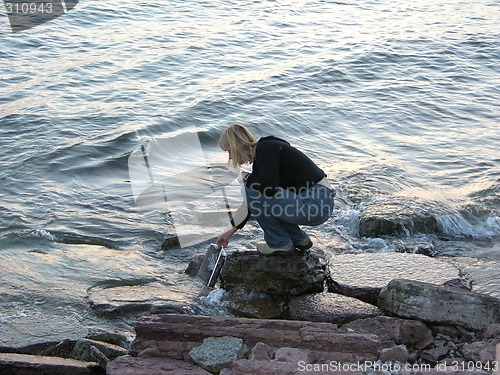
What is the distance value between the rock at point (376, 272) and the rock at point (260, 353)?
1410mm

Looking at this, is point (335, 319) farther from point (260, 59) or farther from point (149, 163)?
point (260, 59)

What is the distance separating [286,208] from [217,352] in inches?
60.4

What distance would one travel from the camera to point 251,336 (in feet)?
15.2

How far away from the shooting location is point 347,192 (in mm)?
8664

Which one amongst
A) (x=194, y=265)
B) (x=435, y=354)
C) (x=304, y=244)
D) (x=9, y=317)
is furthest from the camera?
(x=194, y=265)

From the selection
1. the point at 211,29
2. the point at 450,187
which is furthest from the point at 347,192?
the point at 211,29

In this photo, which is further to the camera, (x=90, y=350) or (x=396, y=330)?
(x=396, y=330)

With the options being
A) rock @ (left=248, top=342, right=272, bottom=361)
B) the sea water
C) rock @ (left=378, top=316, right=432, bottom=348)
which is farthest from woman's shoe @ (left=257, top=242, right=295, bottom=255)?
rock @ (left=248, top=342, right=272, bottom=361)

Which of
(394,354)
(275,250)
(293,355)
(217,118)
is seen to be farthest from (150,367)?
(217,118)

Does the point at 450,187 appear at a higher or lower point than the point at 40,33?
lower

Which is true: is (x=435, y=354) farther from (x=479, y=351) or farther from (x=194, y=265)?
(x=194, y=265)

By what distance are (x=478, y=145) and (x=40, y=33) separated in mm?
9658

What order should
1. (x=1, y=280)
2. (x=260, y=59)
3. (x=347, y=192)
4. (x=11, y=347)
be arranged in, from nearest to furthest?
(x=11, y=347) < (x=1, y=280) < (x=347, y=192) < (x=260, y=59)

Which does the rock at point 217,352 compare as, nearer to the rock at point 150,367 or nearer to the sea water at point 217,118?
the rock at point 150,367
